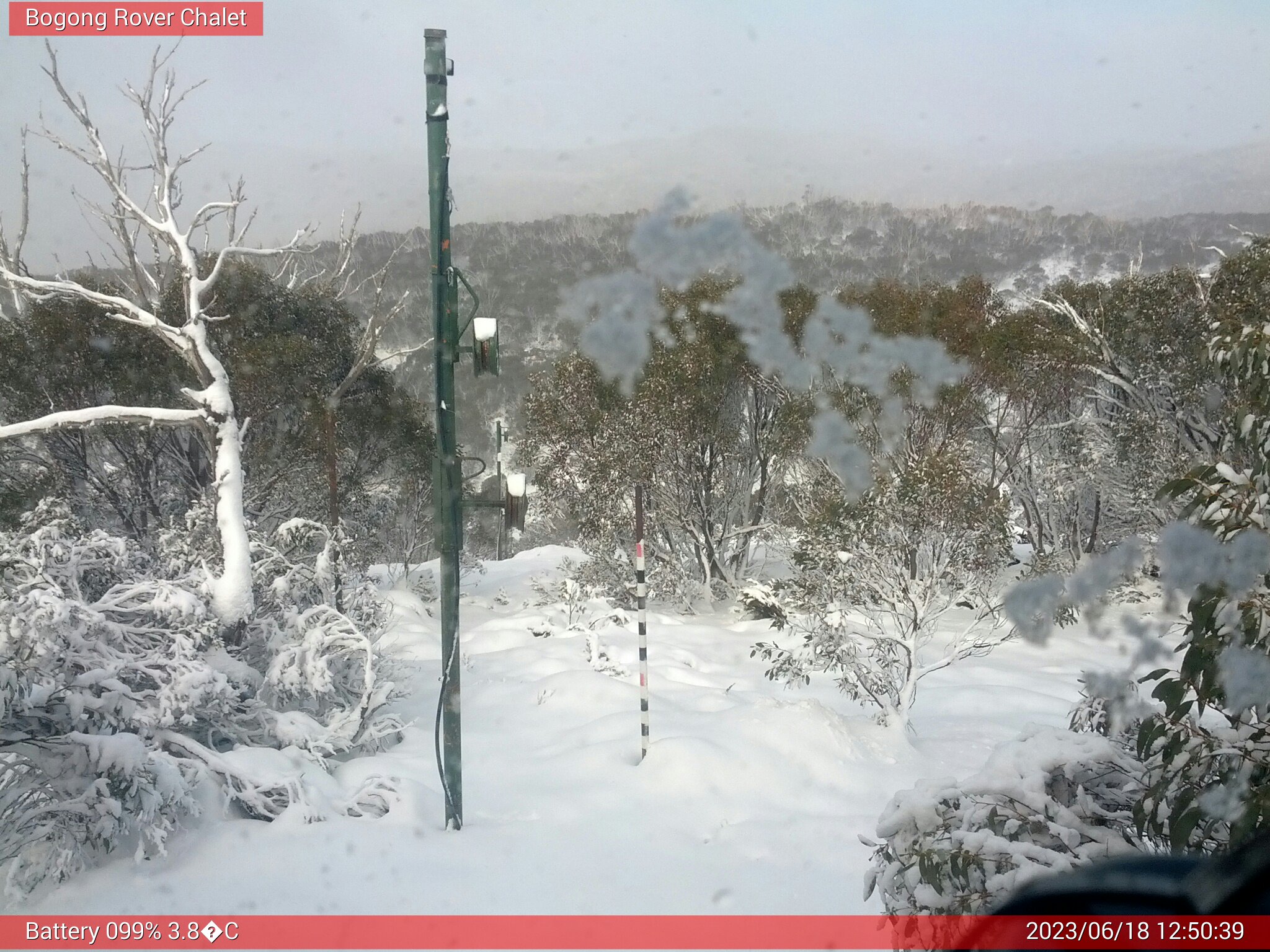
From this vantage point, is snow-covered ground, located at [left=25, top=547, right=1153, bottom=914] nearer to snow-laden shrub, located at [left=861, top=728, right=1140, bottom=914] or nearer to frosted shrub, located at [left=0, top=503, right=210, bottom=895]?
frosted shrub, located at [left=0, top=503, right=210, bottom=895]

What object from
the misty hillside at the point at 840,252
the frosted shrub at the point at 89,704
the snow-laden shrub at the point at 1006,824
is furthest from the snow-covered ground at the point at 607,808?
the misty hillside at the point at 840,252

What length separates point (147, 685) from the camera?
5.41 metres

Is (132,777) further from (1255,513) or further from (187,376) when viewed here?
(187,376)

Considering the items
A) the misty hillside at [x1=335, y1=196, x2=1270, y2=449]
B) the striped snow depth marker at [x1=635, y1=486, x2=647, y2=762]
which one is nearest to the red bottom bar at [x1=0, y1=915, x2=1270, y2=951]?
the striped snow depth marker at [x1=635, y1=486, x2=647, y2=762]

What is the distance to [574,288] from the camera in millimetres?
→ 14586

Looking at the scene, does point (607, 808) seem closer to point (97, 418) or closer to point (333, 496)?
point (97, 418)

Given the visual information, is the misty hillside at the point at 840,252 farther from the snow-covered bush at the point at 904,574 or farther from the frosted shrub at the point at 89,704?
the frosted shrub at the point at 89,704

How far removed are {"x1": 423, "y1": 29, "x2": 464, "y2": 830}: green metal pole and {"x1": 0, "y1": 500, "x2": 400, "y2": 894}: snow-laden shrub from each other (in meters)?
0.69

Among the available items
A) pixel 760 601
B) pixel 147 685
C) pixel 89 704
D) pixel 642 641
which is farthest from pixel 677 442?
pixel 89 704

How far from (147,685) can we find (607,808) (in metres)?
3.10

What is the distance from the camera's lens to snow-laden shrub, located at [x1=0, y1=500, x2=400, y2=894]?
11.9 feet

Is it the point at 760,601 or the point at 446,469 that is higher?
the point at 446,469

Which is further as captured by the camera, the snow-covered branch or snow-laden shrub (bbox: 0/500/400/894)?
the snow-covered branch

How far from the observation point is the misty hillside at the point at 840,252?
14508 mm
